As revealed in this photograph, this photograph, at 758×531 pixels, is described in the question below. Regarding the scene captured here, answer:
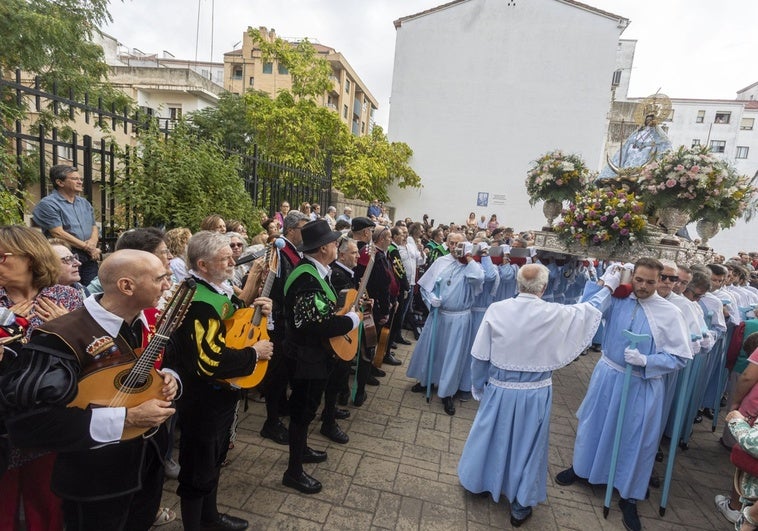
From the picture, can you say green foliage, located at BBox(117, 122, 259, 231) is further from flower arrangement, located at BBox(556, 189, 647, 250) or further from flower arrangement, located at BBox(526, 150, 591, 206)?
flower arrangement, located at BBox(526, 150, 591, 206)

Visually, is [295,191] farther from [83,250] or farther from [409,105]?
[409,105]

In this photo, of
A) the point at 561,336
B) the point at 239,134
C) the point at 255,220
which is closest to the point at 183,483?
the point at 561,336

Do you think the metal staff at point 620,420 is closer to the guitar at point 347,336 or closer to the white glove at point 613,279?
the white glove at point 613,279

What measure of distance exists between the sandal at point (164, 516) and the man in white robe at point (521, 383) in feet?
7.16

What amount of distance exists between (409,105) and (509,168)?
540cm

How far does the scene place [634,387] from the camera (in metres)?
3.48

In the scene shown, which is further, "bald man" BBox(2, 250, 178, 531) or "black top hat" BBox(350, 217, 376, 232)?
"black top hat" BBox(350, 217, 376, 232)

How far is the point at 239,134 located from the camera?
78.1 feet

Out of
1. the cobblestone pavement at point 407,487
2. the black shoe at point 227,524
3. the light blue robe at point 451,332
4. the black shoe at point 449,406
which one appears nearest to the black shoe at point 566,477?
the cobblestone pavement at point 407,487

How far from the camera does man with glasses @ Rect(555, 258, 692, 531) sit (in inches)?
131

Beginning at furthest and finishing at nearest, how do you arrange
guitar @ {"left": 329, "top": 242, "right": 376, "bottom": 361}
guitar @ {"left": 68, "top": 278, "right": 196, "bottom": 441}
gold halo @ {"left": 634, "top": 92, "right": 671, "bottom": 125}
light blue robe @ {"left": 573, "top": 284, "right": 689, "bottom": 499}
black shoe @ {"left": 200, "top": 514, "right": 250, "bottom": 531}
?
gold halo @ {"left": 634, "top": 92, "right": 671, "bottom": 125}, light blue robe @ {"left": 573, "top": 284, "right": 689, "bottom": 499}, guitar @ {"left": 329, "top": 242, "right": 376, "bottom": 361}, black shoe @ {"left": 200, "top": 514, "right": 250, "bottom": 531}, guitar @ {"left": 68, "top": 278, "right": 196, "bottom": 441}

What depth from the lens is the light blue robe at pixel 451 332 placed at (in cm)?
509

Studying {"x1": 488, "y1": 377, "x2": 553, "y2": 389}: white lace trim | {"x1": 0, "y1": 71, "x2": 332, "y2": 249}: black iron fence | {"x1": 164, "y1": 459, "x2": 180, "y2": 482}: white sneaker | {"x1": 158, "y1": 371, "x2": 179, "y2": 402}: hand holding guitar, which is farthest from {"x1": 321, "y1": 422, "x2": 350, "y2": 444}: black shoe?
{"x1": 0, "y1": 71, "x2": 332, "y2": 249}: black iron fence

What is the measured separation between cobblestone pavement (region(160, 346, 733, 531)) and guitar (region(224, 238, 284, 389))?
1.24m
